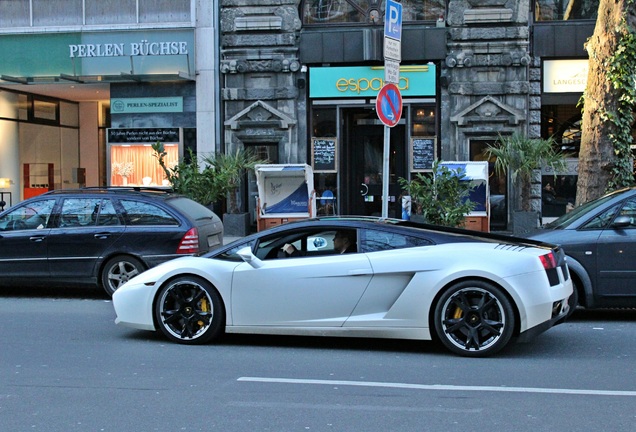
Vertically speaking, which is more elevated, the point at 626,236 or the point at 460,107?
the point at 460,107

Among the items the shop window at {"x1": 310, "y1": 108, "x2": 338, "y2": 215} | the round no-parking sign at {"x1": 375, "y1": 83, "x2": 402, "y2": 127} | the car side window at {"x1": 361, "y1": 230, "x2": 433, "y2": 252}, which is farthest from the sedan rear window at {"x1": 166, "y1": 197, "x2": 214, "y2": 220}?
the shop window at {"x1": 310, "y1": 108, "x2": 338, "y2": 215}

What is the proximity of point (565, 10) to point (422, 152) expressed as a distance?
15.4ft

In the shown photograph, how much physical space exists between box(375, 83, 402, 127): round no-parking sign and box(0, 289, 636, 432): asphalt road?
3776 mm

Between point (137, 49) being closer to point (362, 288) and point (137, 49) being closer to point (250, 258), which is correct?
Result: point (250, 258)

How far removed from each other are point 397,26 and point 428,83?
25.5ft

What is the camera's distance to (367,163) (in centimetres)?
1969

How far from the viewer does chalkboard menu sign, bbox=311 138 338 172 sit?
19.2 meters

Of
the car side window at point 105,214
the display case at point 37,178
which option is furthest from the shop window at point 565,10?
the display case at point 37,178

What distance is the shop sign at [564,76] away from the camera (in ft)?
60.8

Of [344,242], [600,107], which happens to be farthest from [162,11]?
[344,242]

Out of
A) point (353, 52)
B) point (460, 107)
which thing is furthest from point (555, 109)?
point (353, 52)

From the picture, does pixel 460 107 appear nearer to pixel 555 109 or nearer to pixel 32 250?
pixel 555 109

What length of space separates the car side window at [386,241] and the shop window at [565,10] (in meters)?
12.9

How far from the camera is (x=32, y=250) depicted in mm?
11094
